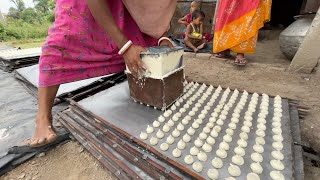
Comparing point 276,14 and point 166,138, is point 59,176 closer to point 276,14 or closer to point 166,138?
point 166,138

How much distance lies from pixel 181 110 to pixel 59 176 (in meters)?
0.84

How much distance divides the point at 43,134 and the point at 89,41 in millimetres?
711

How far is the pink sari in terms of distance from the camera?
50.6 inches

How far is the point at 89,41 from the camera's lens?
1423mm

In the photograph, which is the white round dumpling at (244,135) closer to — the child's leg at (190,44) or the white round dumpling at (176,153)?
the white round dumpling at (176,153)

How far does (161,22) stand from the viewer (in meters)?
1.58

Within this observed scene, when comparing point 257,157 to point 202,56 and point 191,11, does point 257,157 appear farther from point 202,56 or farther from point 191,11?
point 191,11

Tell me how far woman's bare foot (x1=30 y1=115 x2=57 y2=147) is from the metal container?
2.94 metres

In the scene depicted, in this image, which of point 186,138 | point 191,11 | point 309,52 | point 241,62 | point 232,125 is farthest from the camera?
point 191,11

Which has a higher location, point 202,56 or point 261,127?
point 261,127

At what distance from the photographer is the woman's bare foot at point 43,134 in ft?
3.85

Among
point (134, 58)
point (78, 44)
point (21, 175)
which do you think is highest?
point (78, 44)

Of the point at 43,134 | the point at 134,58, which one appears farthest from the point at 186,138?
the point at 43,134

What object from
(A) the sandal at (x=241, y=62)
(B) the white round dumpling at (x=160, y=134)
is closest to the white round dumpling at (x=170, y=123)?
(B) the white round dumpling at (x=160, y=134)
